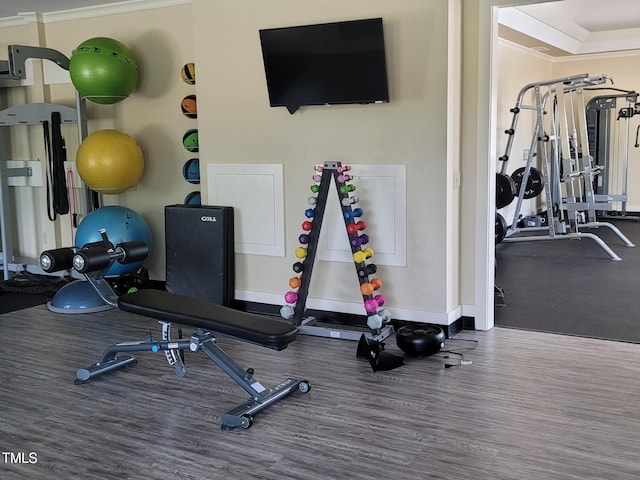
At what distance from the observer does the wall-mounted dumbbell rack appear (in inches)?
143

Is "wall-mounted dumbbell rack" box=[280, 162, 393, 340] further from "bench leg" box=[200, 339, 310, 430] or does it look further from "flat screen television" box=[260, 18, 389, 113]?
"bench leg" box=[200, 339, 310, 430]

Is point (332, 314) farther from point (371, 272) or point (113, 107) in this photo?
point (113, 107)

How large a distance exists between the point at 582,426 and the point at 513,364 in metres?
0.76

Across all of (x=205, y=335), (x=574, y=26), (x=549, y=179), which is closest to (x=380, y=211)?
(x=205, y=335)

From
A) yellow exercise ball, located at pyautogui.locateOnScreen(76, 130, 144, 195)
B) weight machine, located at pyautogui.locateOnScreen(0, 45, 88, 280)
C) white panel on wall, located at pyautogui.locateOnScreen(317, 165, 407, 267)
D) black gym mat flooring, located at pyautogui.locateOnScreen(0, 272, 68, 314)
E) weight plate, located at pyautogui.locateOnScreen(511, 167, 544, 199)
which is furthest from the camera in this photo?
weight plate, located at pyautogui.locateOnScreen(511, 167, 544, 199)

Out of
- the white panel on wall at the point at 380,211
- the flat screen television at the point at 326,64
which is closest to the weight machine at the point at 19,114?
the flat screen television at the point at 326,64

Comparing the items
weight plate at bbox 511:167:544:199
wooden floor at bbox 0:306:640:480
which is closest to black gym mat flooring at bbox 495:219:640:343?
wooden floor at bbox 0:306:640:480

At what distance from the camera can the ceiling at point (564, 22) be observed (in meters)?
5.11

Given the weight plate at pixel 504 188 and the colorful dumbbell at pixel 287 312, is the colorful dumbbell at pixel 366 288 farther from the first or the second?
the weight plate at pixel 504 188

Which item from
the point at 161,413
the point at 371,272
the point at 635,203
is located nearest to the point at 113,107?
the point at 371,272

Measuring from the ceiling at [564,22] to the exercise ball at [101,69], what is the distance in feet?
2.02

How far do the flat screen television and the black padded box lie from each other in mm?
882

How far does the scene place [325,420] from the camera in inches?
106

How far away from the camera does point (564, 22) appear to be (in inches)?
293
